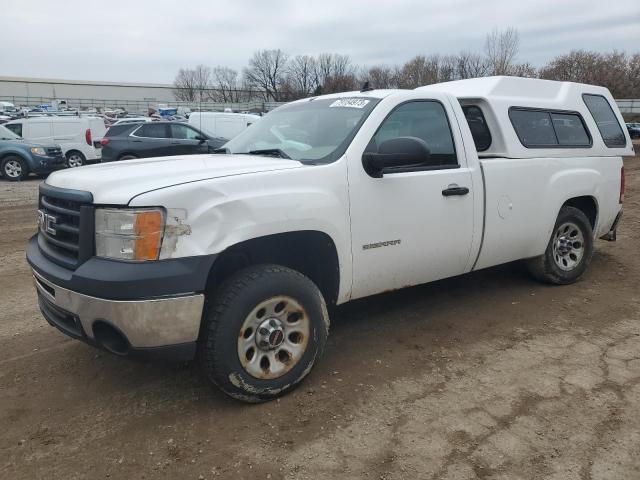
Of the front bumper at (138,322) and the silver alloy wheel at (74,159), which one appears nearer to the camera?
the front bumper at (138,322)

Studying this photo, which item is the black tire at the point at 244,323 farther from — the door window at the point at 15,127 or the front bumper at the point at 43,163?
the door window at the point at 15,127

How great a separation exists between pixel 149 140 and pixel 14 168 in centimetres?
436

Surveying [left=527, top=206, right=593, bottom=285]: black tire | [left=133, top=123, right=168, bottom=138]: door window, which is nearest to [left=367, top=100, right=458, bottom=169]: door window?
[left=527, top=206, right=593, bottom=285]: black tire

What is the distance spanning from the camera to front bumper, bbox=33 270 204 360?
106 inches

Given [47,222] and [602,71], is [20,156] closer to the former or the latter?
[47,222]

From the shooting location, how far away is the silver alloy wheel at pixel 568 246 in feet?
17.1

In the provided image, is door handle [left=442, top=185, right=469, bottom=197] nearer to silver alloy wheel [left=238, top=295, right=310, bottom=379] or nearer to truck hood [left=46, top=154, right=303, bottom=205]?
truck hood [left=46, top=154, right=303, bottom=205]

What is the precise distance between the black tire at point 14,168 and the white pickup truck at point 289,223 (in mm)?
13897

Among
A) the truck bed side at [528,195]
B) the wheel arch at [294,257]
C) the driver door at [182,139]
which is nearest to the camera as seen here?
the wheel arch at [294,257]

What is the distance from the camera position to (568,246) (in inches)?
211

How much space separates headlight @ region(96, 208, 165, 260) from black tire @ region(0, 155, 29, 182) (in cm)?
1503

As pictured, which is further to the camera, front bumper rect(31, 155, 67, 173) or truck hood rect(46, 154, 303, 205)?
front bumper rect(31, 155, 67, 173)

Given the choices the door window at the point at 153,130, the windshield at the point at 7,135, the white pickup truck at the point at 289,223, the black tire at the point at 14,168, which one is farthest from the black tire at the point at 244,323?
the windshield at the point at 7,135

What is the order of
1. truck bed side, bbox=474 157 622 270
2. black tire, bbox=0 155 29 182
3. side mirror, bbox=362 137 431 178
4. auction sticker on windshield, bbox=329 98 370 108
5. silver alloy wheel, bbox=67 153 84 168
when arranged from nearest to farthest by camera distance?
side mirror, bbox=362 137 431 178, auction sticker on windshield, bbox=329 98 370 108, truck bed side, bbox=474 157 622 270, black tire, bbox=0 155 29 182, silver alloy wheel, bbox=67 153 84 168
